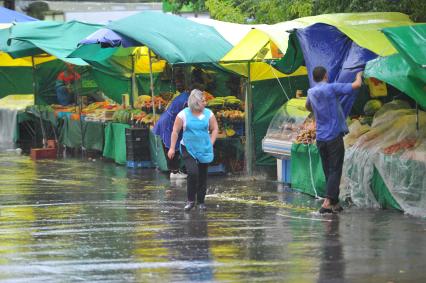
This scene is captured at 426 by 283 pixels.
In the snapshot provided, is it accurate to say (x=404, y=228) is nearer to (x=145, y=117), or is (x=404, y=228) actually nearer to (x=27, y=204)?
(x=27, y=204)

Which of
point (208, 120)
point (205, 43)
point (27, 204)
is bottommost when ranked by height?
point (27, 204)

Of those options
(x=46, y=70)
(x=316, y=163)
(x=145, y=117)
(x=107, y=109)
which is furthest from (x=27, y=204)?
(x=46, y=70)

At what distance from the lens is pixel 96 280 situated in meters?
8.41

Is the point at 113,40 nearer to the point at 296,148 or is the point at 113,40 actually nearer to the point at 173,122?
the point at 173,122

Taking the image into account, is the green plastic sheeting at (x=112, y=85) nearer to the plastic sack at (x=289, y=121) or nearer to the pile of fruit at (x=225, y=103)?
the pile of fruit at (x=225, y=103)

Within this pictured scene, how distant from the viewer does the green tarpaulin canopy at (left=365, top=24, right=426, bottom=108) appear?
11336mm

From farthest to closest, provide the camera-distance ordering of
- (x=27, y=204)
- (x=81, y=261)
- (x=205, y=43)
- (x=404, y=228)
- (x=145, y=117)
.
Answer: (x=145, y=117) → (x=205, y=43) → (x=27, y=204) → (x=404, y=228) → (x=81, y=261)

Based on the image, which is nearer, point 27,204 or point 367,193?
point 367,193

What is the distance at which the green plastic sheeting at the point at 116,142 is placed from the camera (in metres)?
19.9

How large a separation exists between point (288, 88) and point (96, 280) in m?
10.3

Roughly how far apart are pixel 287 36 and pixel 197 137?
375 cm

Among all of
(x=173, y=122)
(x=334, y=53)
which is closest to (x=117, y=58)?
(x=173, y=122)

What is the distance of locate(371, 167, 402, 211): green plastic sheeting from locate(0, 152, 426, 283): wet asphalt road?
0.65 ft

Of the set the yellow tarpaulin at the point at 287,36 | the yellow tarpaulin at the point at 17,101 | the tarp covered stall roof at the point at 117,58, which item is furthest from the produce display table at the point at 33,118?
the yellow tarpaulin at the point at 287,36
